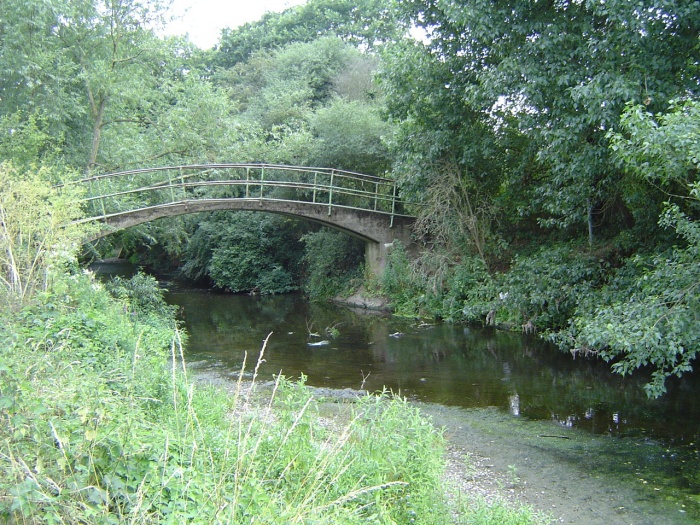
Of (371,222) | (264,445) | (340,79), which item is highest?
(340,79)

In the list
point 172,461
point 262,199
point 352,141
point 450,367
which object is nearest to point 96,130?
point 262,199

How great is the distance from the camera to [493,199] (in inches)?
723

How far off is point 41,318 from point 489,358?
9.08 metres

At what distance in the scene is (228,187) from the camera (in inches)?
960

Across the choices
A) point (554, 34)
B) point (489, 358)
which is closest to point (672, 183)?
point (554, 34)

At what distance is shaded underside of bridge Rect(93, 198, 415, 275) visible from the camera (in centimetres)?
1914

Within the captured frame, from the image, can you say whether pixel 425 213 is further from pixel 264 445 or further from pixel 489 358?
pixel 264 445

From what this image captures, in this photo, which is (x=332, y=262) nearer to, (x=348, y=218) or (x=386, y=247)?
(x=386, y=247)

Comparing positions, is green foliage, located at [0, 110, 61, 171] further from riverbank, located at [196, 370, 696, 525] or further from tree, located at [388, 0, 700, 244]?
riverbank, located at [196, 370, 696, 525]

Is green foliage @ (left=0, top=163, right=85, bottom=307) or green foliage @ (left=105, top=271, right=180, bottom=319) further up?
green foliage @ (left=0, top=163, right=85, bottom=307)

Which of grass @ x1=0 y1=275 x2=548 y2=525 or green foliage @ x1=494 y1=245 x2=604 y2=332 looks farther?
green foliage @ x1=494 y1=245 x2=604 y2=332

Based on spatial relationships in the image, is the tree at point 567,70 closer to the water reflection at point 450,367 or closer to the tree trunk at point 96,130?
the water reflection at point 450,367

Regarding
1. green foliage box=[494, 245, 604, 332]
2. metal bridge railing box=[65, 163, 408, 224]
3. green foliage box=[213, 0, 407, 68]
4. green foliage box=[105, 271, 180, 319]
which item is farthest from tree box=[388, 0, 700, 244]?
green foliage box=[213, 0, 407, 68]

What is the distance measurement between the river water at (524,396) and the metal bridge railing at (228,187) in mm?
3838
